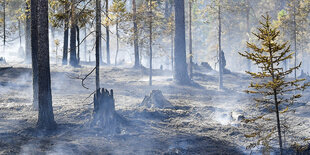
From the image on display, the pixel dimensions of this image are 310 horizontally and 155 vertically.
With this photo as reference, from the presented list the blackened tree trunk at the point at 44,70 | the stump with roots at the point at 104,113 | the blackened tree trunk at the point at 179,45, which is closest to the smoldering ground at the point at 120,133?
the stump with roots at the point at 104,113

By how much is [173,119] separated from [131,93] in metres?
6.67

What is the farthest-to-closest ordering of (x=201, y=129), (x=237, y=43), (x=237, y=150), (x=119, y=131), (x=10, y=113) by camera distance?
1. (x=237, y=43)
2. (x=10, y=113)
3. (x=201, y=129)
4. (x=119, y=131)
5. (x=237, y=150)

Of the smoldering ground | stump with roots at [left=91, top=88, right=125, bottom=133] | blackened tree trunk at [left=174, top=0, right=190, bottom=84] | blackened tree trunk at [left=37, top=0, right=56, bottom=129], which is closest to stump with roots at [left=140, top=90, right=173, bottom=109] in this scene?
the smoldering ground

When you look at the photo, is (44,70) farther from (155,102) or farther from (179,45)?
(179,45)

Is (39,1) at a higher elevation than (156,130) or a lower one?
higher

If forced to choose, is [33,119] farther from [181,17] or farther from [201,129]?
[181,17]

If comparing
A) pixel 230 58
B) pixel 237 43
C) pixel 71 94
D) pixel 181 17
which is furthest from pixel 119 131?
pixel 230 58

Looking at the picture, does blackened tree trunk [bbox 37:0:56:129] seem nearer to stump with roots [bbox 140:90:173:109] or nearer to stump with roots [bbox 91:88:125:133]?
stump with roots [bbox 91:88:125:133]

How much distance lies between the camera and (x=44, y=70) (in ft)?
31.7

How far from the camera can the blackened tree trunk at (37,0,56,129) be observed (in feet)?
31.1

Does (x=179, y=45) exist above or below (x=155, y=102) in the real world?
above

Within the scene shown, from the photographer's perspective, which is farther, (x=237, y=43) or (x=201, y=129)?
(x=237, y=43)

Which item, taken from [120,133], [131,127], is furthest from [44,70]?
[131,127]

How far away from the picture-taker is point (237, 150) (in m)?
9.23
